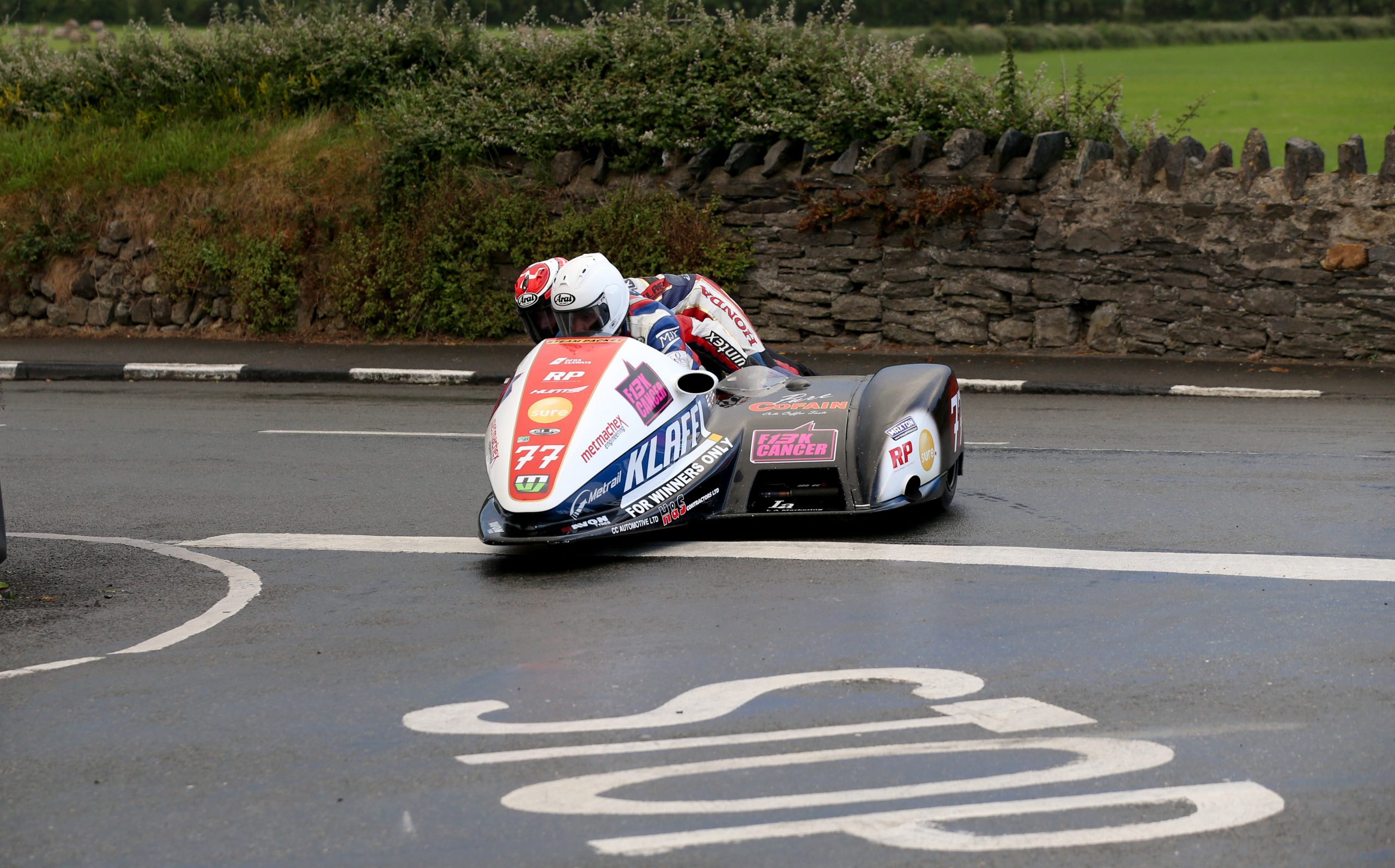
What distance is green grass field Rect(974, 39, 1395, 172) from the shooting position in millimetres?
35406

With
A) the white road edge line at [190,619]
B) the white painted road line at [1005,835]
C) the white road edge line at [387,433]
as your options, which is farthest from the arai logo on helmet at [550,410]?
the white road edge line at [387,433]

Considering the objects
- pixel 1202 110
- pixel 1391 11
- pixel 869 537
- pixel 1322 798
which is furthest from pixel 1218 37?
pixel 1322 798

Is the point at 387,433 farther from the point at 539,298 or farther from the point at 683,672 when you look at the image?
the point at 683,672

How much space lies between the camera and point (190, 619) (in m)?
6.61

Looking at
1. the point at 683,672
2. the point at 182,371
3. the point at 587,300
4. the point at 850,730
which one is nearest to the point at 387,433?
the point at 587,300

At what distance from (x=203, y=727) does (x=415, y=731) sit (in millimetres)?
744

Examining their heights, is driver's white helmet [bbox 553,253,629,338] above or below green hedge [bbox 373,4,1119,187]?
below

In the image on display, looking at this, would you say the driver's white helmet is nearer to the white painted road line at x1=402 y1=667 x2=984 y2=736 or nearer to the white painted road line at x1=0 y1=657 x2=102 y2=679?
the white painted road line at x1=0 y1=657 x2=102 y2=679

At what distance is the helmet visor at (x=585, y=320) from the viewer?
8.02 metres

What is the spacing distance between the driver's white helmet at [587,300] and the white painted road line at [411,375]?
7.77m

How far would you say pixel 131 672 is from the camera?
578 cm

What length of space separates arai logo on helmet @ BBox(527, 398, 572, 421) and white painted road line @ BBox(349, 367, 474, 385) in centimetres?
856

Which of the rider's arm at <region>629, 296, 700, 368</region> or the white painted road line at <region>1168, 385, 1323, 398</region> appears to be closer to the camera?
the rider's arm at <region>629, 296, 700, 368</region>

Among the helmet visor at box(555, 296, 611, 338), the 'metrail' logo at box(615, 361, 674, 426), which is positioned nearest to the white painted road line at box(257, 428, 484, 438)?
the helmet visor at box(555, 296, 611, 338)
